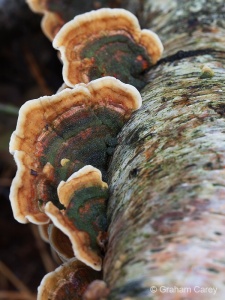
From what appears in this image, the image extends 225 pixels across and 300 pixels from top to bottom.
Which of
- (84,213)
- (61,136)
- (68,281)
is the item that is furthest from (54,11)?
(68,281)

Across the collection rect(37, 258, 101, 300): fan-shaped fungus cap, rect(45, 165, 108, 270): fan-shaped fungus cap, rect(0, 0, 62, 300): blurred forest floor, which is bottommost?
rect(0, 0, 62, 300): blurred forest floor

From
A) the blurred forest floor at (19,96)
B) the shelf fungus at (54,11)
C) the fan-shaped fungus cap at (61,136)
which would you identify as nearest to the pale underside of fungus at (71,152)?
the fan-shaped fungus cap at (61,136)

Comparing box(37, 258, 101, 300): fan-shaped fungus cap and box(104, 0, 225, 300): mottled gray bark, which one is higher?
box(104, 0, 225, 300): mottled gray bark

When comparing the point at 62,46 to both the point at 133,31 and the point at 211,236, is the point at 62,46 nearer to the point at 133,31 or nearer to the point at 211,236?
the point at 133,31

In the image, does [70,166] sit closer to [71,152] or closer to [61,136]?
[71,152]

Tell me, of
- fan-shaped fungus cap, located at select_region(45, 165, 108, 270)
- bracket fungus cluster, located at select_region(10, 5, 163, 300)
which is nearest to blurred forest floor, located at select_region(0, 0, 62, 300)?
bracket fungus cluster, located at select_region(10, 5, 163, 300)

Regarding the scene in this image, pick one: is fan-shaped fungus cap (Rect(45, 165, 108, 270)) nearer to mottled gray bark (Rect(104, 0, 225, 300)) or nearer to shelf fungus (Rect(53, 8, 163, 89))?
mottled gray bark (Rect(104, 0, 225, 300))
